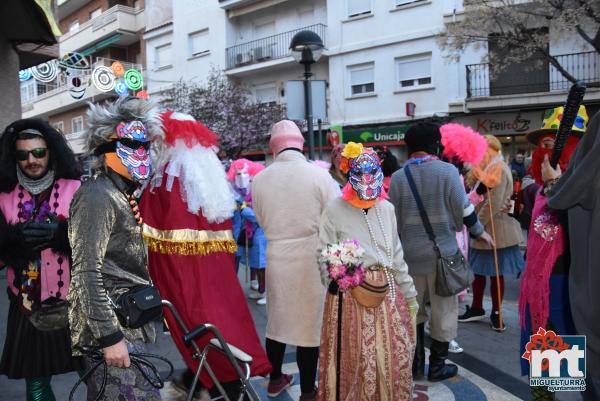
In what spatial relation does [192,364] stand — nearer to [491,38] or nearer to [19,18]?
[19,18]

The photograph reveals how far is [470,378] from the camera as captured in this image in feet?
13.1

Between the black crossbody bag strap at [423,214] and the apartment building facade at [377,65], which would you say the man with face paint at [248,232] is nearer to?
the black crossbody bag strap at [423,214]

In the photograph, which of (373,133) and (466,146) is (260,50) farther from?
(466,146)

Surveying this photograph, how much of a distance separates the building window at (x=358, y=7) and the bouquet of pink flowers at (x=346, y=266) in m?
18.3

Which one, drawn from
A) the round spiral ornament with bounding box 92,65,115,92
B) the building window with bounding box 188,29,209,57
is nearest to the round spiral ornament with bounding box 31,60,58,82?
the round spiral ornament with bounding box 92,65,115,92

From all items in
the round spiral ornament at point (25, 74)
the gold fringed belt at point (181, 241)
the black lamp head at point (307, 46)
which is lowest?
the gold fringed belt at point (181, 241)

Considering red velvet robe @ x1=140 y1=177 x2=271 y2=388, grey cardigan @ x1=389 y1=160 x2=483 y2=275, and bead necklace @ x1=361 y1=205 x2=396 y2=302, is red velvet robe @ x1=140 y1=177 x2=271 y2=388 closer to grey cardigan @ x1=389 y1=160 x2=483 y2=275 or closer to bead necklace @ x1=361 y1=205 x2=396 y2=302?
bead necklace @ x1=361 y1=205 x2=396 y2=302

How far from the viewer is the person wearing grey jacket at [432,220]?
3.76 metres

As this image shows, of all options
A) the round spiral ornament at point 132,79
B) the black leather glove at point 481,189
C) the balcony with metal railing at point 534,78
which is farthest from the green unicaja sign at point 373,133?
the black leather glove at point 481,189

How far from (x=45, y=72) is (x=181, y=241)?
30.5 feet

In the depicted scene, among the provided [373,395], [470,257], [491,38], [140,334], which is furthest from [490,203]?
[491,38]

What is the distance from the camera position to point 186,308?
2.90 m

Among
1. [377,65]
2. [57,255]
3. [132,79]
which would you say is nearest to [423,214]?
[57,255]

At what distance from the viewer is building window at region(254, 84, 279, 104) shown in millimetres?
22359
